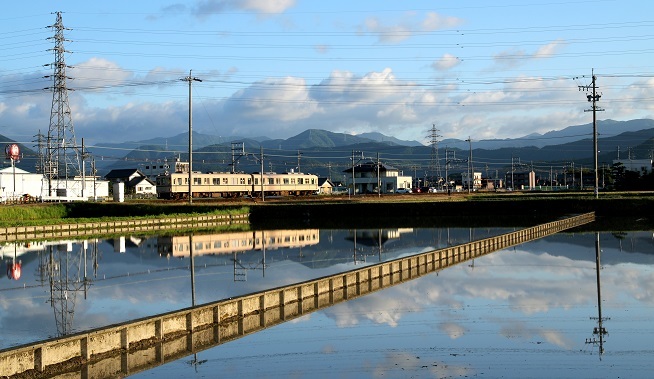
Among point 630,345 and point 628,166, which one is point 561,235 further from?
point 628,166

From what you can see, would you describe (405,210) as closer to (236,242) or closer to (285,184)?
(236,242)

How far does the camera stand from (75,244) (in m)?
35.4

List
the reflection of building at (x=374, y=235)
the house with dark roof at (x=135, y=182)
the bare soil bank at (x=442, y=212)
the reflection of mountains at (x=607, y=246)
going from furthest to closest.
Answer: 1. the house with dark roof at (x=135, y=182)
2. the bare soil bank at (x=442, y=212)
3. the reflection of building at (x=374, y=235)
4. the reflection of mountains at (x=607, y=246)

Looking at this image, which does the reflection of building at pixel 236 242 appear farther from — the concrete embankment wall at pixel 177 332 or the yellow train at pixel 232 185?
the yellow train at pixel 232 185

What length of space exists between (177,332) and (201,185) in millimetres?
59316

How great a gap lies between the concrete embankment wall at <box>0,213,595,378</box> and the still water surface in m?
0.48

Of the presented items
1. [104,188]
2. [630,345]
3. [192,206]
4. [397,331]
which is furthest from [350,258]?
[104,188]

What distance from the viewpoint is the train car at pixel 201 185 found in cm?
7056

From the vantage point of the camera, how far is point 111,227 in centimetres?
4509

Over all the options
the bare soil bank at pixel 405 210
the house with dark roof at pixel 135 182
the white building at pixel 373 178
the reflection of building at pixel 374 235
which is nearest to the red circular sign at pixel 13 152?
the house with dark roof at pixel 135 182

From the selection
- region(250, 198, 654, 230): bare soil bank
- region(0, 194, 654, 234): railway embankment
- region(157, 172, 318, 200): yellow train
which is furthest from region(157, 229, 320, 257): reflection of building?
region(157, 172, 318, 200): yellow train

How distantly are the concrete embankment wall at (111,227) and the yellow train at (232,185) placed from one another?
15.5 meters

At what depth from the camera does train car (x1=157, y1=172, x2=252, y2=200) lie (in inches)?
2778

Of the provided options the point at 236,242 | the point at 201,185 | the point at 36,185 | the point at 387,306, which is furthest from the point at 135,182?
the point at 387,306
